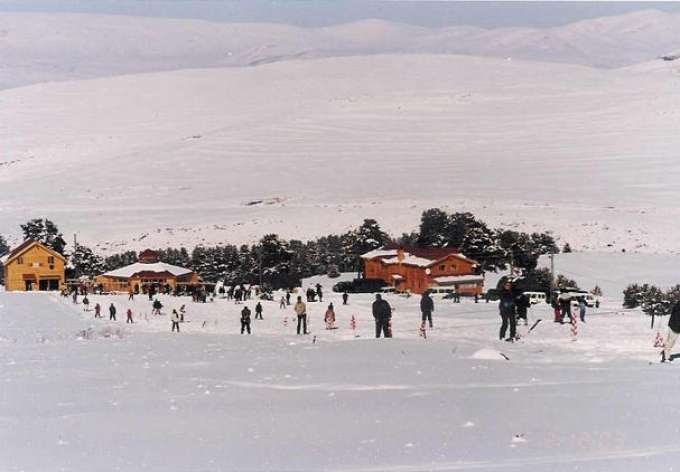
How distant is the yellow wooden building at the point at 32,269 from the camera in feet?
186

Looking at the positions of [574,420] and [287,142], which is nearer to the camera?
[574,420]

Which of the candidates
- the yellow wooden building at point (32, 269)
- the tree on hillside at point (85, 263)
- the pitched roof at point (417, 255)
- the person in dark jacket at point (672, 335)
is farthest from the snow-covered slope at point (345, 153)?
the person in dark jacket at point (672, 335)

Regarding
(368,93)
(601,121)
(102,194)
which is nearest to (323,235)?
(102,194)

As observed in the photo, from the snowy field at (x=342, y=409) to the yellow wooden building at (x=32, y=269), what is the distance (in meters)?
42.3

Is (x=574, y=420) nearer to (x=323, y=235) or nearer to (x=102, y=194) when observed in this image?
(x=323, y=235)

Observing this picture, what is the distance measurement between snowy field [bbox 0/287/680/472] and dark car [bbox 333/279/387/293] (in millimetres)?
35949

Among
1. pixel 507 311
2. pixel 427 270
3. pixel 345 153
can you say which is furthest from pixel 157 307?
pixel 345 153

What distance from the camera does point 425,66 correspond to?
7825 inches

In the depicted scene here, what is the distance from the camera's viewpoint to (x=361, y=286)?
52906 mm

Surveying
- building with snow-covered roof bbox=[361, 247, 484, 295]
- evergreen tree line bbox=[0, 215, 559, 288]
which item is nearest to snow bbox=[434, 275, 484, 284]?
building with snow-covered roof bbox=[361, 247, 484, 295]

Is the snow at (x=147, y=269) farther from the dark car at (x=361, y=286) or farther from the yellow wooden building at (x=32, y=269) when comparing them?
the dark car at (x=361, y=286)

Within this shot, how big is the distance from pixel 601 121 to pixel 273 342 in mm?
137720

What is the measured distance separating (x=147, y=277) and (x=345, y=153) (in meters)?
78.3

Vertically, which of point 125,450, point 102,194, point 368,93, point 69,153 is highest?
point 368,93
